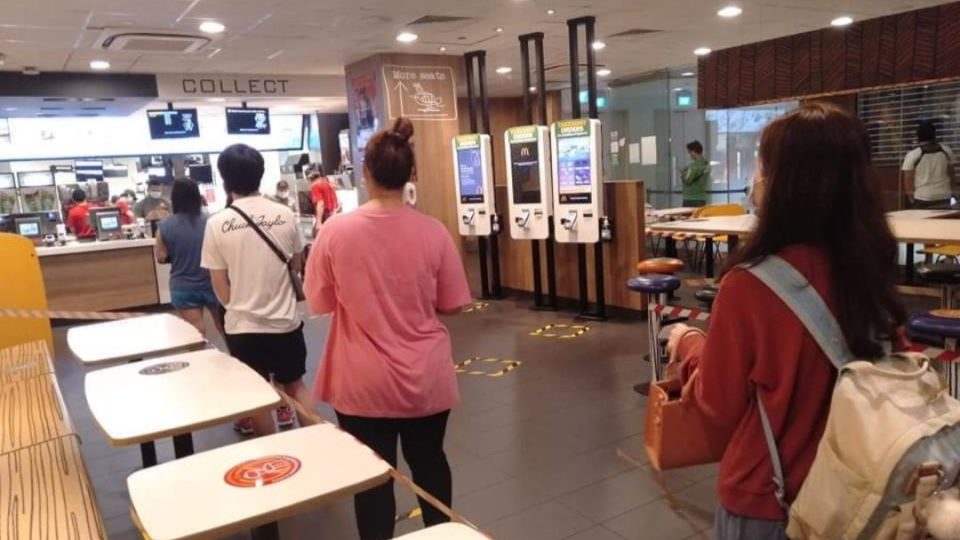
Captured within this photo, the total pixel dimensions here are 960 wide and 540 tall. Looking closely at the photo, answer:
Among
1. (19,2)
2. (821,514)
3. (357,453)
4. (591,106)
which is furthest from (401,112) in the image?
(821,514)

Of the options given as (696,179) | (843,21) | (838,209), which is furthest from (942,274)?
(696,179)

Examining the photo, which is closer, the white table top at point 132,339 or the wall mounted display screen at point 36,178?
the white table top at point 132,339

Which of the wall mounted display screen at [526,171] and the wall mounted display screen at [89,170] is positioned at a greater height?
the wall mounted display screen at [89,170]

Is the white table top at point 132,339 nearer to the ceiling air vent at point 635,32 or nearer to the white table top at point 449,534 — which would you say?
the white table top at point 449,534

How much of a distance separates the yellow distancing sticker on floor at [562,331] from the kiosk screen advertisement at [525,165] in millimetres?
1259

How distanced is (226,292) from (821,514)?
8.55 ft

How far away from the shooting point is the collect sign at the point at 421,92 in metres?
8.62

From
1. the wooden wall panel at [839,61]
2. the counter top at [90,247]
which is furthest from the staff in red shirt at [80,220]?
the wooden wall panel at [839,61]

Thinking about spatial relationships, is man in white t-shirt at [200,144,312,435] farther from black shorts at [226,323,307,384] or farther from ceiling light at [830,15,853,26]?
ceiling light at [830,15,853,26]

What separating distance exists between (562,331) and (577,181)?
1381 mm

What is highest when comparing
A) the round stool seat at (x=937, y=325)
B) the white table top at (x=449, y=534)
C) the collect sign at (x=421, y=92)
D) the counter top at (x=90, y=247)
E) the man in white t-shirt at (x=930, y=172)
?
the collect sign at (x=421, y=92)

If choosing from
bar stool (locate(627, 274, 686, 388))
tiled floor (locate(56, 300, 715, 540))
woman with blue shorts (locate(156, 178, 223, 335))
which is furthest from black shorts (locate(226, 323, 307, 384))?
bar stool (locate(627, 274, 686, 388))

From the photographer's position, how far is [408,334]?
6.97 feet

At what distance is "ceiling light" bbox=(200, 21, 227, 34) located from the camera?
6586mm
